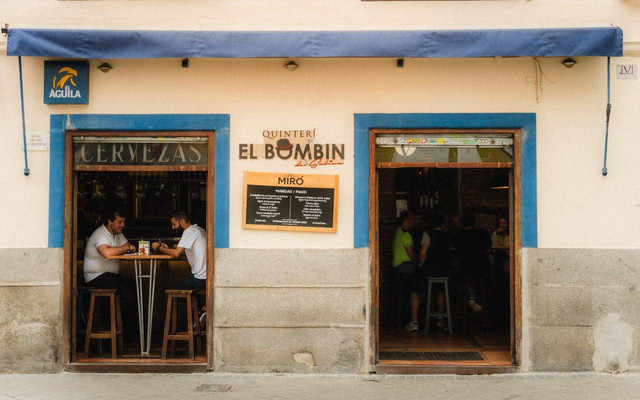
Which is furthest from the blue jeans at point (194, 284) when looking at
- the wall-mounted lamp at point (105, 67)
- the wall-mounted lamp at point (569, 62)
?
the wall-mounted lamp at point (569, 62)

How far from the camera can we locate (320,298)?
7.78 metres

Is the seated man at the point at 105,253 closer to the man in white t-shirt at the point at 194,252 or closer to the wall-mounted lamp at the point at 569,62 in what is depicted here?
the man in white t-shirt at the point at 194,252

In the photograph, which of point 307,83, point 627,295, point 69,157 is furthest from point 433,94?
point 69,157

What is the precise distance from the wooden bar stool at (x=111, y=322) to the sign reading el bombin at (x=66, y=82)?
7.42 feet

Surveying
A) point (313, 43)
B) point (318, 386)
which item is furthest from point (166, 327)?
point (313, 43)

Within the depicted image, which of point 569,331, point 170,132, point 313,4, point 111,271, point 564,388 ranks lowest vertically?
point 564,388

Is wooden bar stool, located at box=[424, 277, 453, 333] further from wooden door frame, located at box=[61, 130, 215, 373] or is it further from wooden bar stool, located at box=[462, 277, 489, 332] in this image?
wooden door frame, located at box=[61, 130, 215, 373]

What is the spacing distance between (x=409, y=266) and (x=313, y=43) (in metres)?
4.11

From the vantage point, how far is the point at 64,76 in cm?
785

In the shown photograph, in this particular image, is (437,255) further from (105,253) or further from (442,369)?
(105,253)

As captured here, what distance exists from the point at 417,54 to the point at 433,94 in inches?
26.4

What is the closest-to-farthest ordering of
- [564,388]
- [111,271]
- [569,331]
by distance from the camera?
[564,388]
[569,331]
[111,271]

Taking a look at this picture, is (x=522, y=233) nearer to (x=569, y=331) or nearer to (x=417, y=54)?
(x=569, y=331)

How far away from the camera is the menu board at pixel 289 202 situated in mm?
7806
